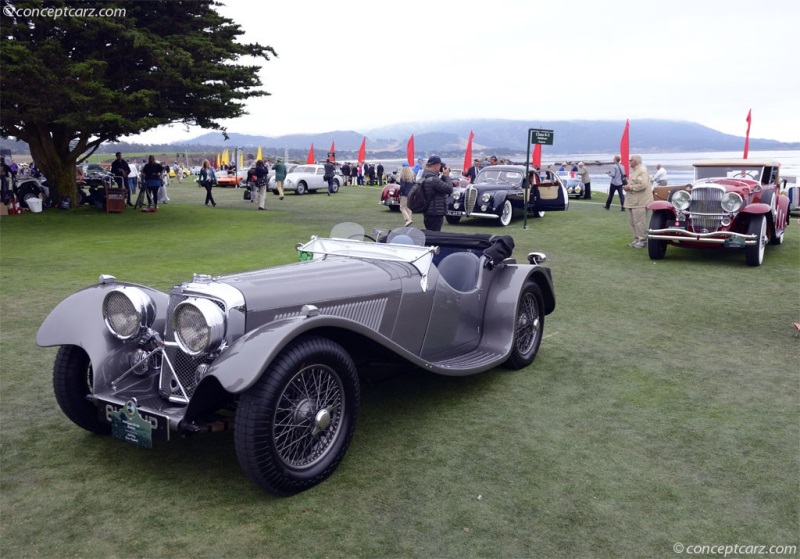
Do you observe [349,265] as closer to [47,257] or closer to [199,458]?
[199,458]

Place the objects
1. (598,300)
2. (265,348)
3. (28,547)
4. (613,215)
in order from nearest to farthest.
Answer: (28,547) < (265,348) < (598,300) < (613,215)

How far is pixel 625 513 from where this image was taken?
3051mm

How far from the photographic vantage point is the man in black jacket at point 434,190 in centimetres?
950

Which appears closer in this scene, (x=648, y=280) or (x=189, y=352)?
(x=189, y=352)

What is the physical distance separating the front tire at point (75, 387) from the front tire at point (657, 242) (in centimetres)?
907

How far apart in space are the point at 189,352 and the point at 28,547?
110 centimetres

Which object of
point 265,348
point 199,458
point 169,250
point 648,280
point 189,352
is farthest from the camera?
point 169,250

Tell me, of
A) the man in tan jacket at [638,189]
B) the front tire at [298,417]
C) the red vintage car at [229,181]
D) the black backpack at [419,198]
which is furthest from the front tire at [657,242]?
the red vintage car at [229,181]

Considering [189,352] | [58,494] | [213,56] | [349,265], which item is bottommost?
[58,494]

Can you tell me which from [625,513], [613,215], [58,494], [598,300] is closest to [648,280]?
[598,300]

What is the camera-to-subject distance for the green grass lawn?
9.34ft

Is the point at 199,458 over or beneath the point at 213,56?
beneath

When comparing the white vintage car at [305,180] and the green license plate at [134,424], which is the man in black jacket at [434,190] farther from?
the white vintage car at [305,180]

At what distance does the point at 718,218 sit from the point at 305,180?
20.1 meters
